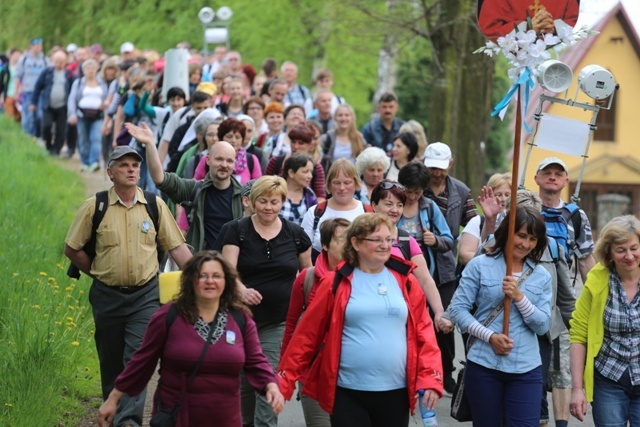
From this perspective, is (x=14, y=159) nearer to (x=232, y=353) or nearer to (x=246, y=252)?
(x=246, y=252)

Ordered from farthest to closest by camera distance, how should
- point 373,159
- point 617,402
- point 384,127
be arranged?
point 384,127 < point 373,159 < point 617,402

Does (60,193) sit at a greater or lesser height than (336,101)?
lesser

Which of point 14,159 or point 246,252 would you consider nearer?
point 246,252

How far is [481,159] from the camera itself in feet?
68.1

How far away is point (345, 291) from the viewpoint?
22.0 feet

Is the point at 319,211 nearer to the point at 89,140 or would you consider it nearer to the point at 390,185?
the point at 390,185

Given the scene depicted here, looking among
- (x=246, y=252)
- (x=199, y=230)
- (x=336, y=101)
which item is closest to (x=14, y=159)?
(x=336, y=101)

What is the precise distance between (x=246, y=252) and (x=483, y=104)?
12775 mm

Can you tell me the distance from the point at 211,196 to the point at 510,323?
10.5ft

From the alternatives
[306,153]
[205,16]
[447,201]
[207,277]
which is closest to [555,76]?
[447,201]

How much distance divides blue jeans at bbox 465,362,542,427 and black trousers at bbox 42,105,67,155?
18427 mm

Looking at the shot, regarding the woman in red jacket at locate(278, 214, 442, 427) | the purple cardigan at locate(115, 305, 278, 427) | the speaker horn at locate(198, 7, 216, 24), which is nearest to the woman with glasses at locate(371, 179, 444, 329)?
the woman in red jacket at locate(278, 214, 442, 427)

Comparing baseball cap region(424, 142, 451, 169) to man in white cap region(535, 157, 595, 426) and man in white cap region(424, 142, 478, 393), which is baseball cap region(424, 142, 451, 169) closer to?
man in white cap region(424, 142, 478, 393)

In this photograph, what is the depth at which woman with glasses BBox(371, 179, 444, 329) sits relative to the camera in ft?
27.6
